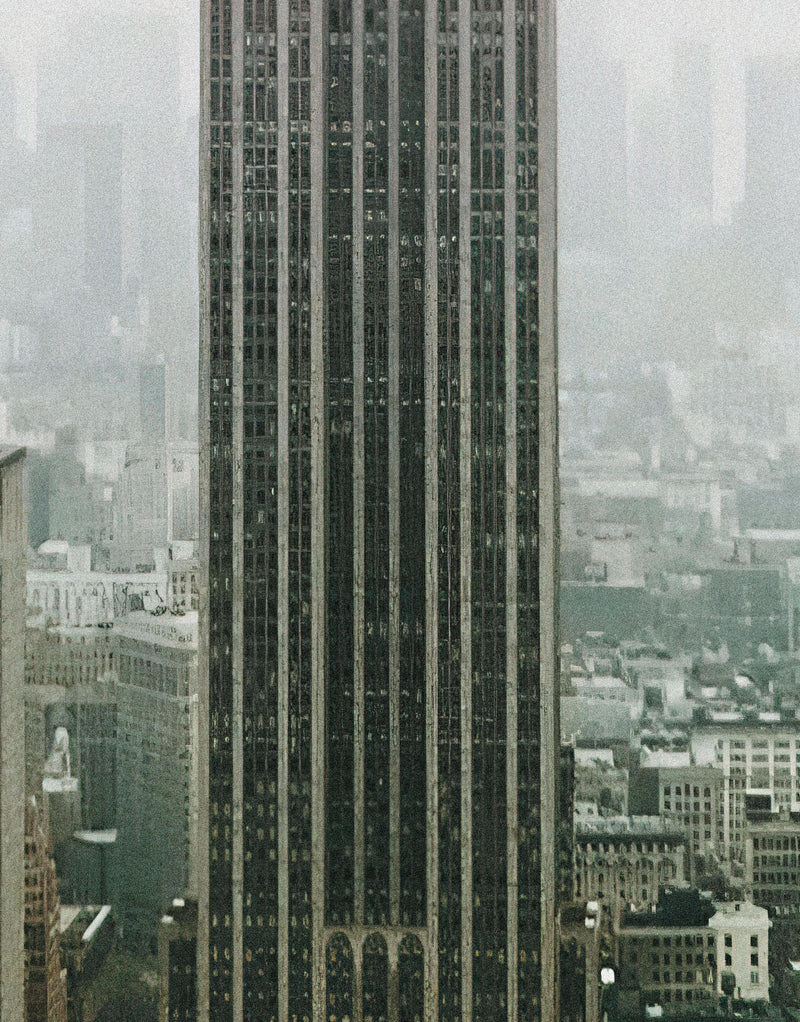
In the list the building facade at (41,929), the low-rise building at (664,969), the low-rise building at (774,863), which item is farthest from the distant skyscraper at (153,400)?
the low-rise building at (774,863)

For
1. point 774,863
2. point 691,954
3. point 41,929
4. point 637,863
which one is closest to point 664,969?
point 691,954

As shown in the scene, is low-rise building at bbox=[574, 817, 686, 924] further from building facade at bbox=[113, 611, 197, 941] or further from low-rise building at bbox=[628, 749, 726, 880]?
building facade at bbox=[113, 611, 197, 941]

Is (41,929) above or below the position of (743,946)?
above

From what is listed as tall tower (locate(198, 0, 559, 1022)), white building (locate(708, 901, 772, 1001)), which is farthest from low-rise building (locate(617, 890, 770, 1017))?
tall tower (locate(198, 0, 559, 1022))

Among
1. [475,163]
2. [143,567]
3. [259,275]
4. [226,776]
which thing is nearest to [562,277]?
[475,163]

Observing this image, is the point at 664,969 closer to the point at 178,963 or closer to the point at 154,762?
the point at 178,963

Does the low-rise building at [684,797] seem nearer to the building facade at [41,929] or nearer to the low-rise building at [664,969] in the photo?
the low-rise building at [664,969]
